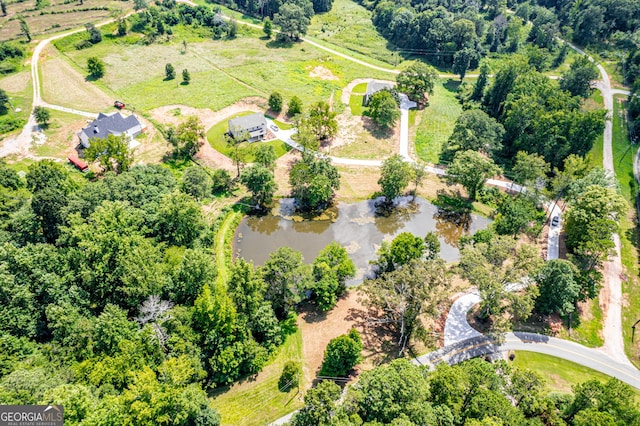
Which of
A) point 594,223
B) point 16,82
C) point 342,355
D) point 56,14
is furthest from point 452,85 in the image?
point 56,14

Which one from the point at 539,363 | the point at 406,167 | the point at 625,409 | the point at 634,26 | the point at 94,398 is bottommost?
the point at 539,363

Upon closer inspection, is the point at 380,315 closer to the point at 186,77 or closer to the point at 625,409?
the point at 625,409

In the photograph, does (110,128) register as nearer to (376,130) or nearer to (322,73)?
(376,130)

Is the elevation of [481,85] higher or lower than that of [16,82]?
higher

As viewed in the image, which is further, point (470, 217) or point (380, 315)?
point (470, 217)

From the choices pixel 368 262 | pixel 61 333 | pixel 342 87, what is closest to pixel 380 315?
pixel 368 262

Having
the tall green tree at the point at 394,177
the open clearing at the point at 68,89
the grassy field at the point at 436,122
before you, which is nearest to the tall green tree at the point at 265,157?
the tall green tree at the point at 394,177
